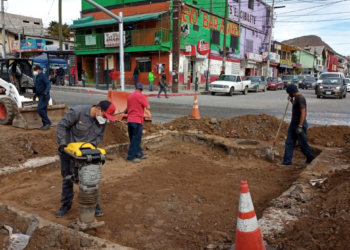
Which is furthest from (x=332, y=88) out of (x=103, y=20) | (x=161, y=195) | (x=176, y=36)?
(x=103, y=20)

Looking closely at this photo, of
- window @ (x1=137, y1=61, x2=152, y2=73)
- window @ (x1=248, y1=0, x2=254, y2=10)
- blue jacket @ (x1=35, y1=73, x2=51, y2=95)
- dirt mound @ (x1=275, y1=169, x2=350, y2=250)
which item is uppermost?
window @ (x1=248, y1=0, x2=254, y2=10)

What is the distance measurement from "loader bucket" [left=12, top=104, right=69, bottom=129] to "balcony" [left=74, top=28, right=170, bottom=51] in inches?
752

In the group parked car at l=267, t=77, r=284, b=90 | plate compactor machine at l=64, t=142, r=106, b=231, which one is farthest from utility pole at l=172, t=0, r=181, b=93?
plate compactor machine at l=64, t=142, r=106, b=231

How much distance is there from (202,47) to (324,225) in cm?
2929

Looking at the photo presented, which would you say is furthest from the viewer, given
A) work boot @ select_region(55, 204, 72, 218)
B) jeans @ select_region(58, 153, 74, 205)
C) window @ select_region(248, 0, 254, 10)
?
window @ select_region(248, 0, 254, 10)

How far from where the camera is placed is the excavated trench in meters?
3.69

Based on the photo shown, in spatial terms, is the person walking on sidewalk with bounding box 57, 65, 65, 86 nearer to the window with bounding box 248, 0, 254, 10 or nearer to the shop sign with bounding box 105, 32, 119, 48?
the shop sign with bounding box 105, 32, 119, 48

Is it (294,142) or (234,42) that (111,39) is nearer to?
(234,42)

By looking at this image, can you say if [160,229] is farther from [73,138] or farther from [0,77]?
[0,77]

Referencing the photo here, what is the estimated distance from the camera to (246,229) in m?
3.00

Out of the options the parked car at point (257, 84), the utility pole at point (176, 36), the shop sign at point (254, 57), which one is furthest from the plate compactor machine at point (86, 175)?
the shop sign at point (254, 57)

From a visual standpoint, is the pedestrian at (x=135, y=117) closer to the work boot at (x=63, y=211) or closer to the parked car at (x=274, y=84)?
the work boot at (x=63, y=211)

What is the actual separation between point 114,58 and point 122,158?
83.2 ft

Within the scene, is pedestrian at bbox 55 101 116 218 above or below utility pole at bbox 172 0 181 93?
below
